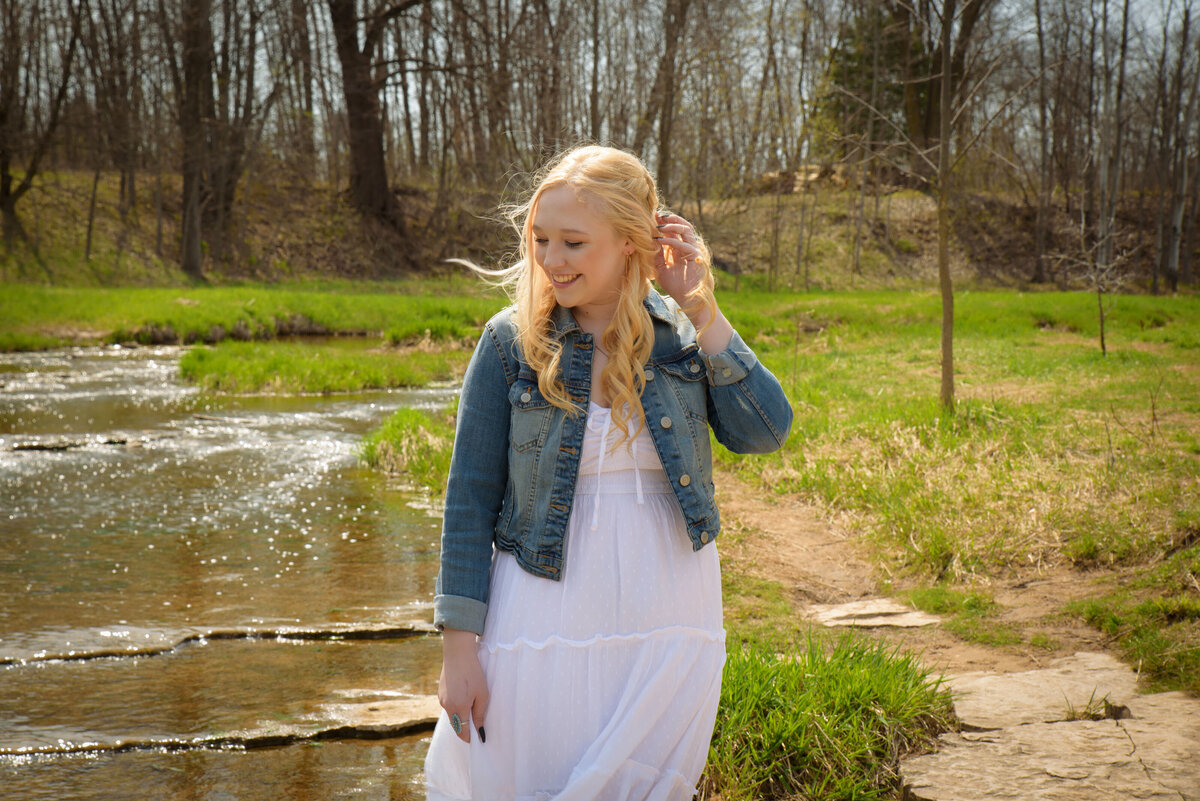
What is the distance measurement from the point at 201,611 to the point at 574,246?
12.1 feet

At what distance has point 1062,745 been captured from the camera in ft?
9.32

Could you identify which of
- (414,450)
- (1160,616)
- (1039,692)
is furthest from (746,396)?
(414,450)

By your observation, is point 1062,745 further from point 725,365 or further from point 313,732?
point 313,732

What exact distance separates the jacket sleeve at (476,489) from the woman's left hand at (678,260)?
38 cm

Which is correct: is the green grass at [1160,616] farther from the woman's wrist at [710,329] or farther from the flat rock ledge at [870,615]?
the woman's wrist at [710,329]

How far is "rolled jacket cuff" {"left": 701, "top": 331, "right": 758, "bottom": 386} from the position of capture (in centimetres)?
203

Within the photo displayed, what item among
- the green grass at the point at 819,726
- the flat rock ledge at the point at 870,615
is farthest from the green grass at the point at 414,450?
the green grass at the point at 819,726

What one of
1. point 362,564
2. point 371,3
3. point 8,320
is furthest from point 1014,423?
point 371,3

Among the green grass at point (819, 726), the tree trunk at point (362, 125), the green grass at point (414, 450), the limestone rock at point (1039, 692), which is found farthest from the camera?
the tree trunk at point (362, 125)

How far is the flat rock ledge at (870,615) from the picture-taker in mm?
4536

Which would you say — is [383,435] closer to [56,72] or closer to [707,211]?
[56,72]

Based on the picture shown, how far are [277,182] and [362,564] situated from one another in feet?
99.8

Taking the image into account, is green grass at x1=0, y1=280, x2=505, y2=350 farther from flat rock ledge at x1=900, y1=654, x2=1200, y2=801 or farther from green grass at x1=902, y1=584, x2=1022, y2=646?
flat rock ledge at x1=900, y1=654, x2=1200, y2=801

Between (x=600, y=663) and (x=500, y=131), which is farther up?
(x=500, y=131)
